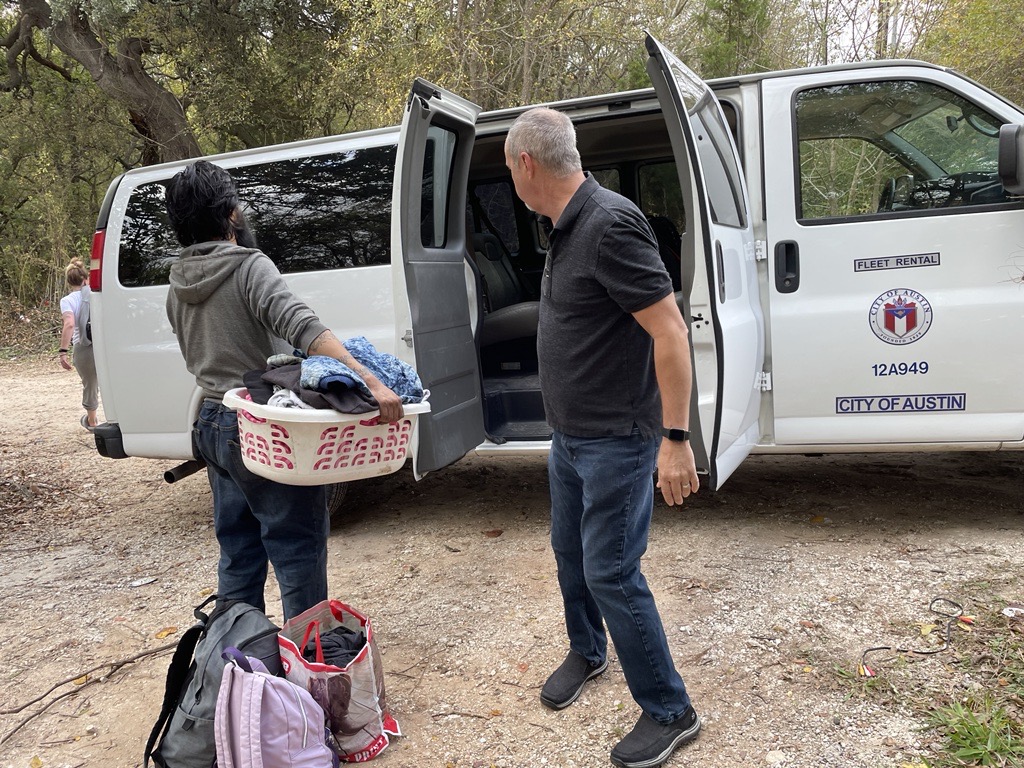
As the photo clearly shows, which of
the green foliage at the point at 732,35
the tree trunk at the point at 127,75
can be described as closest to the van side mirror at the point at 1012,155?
the green foliage at the point at 732,35

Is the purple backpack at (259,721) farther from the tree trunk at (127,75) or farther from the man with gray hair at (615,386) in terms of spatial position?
the tree trunk at (127,75)

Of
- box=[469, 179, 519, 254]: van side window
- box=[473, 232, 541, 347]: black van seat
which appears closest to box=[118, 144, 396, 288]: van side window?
box=[473, 232, 541, 347]: black van seat

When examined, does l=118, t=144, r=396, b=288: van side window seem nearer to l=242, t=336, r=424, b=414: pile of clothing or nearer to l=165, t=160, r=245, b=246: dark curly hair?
l=165, t=160, r=245, b=246: dark curly hair

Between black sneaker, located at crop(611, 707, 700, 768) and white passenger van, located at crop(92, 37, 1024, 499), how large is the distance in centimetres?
108

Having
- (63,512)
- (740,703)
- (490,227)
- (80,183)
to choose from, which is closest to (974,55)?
(490,227)

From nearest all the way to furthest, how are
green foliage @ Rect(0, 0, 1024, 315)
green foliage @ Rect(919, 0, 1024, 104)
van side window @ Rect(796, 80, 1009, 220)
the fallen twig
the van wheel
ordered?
the fallen twig → van side window @ Rect(796, 80, 1009, 220) → the van wheel → green foliage @ Rect(0, 0, 1024, 315) → green foliage @ Rect(919, 0, 1024, 104)

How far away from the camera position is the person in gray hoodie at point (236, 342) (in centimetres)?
241

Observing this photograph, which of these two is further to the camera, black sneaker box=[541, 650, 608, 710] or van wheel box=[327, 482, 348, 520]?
van wheel box=[327, 482, 348, 520]

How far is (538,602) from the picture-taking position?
344cm

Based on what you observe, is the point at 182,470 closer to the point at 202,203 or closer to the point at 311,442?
the point at 202,203

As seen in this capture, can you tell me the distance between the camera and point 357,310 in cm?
421

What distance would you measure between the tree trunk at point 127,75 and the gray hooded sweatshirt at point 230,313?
905 cm

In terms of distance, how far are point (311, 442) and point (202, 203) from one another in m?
0.82

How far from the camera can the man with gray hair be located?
211 cm
